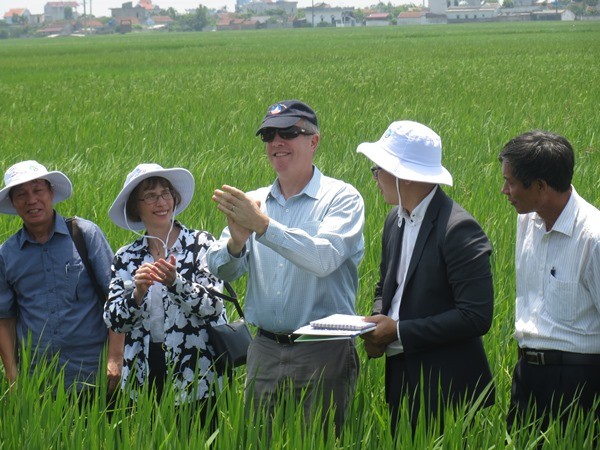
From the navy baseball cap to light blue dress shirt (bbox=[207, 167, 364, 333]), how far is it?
184 mm

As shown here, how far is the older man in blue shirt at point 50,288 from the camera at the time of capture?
3660 mm

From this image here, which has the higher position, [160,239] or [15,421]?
[160,239]

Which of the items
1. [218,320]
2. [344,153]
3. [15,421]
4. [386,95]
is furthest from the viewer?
[386,95]

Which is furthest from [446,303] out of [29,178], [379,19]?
[379,19]

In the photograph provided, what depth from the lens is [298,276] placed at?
10.7ft

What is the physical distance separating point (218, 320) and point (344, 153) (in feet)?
22.2

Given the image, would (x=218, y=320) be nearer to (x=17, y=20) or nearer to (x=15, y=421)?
(x=15, y=421)

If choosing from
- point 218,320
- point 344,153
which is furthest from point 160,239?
point 344,153

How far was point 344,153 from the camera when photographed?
33.3 feet

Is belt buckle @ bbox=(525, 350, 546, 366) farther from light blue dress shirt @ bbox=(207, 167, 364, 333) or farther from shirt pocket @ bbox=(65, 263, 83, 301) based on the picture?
shirt pocket @ bbox=(65, 263, 83, 301)

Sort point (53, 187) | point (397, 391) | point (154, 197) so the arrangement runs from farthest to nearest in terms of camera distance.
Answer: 1. point (53, 187)
2. point (154, 197)
3. point (397, 391)

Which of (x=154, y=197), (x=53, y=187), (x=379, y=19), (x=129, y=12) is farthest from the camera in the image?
(x=129, y=12)

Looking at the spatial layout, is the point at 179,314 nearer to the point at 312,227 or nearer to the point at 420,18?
the point at 312,227

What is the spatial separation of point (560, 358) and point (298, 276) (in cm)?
80
